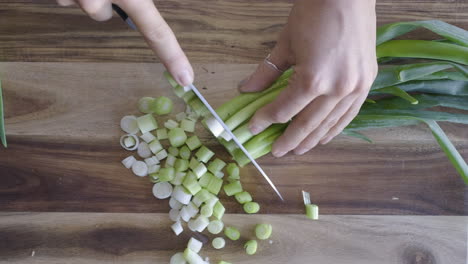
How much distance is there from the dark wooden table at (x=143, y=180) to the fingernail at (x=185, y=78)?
404 millimetres

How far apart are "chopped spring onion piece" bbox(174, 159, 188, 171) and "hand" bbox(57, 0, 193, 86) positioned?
474 mm

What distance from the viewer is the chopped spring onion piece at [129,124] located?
164cm

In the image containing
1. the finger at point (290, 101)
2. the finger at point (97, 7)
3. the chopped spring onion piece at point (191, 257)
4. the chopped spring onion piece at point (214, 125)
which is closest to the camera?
the finger at point (97, 7)

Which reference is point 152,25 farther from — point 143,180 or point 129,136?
point 143,180

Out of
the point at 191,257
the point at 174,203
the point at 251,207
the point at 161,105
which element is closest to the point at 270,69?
the point at 161,105

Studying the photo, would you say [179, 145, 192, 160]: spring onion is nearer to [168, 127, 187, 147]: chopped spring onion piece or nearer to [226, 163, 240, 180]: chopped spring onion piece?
[168, 127, 187, 147]: chopped spring onion piece

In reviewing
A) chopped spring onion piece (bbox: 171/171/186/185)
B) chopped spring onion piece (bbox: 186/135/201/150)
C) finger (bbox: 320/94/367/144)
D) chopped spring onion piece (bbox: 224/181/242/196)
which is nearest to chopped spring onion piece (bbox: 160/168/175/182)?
chopped spring onion piece (bbox: 171/171/186/185)

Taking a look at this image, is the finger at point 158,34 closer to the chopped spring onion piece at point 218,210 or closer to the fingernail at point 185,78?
the fingernail at point 185,78

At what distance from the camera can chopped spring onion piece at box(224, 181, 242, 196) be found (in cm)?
163

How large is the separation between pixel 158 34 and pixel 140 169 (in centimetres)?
67

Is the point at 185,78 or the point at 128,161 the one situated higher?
the point at 185,78

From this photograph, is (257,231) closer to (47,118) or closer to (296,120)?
(296,120)

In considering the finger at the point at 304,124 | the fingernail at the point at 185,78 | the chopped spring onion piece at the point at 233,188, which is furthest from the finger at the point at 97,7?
the chopped spring onion piece at the point at 233,188

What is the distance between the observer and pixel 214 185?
64.4 inches
